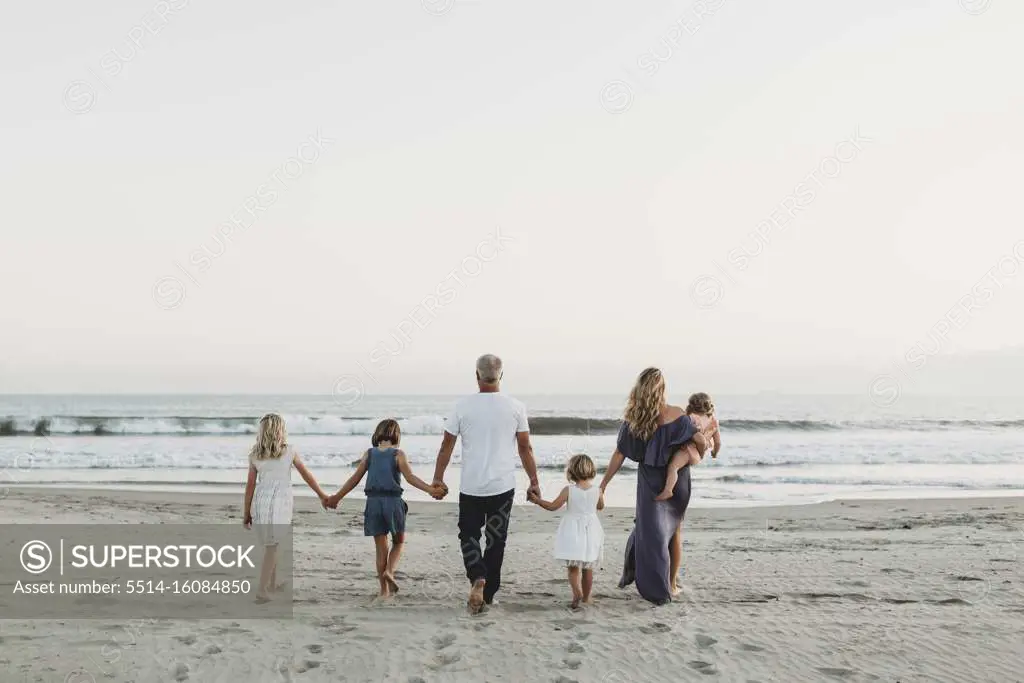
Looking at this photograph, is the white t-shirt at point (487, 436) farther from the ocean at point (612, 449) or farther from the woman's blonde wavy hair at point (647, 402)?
the ocean at point (612, 449)

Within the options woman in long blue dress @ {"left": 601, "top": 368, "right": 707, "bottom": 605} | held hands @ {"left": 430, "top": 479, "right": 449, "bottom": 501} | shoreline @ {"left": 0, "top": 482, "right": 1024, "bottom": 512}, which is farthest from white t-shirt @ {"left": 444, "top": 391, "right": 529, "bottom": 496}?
shoreline @ {"left": 0, "top": 482, "right": 1024, "bottom": 512}

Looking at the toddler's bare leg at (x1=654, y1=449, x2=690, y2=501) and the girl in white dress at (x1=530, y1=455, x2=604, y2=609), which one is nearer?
the girl in white dress at (x1=530, y1=455, x2=604, y2=609)

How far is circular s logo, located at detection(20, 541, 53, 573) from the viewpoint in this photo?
7.42 metres

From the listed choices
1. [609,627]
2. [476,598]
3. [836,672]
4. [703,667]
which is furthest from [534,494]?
[836,672]

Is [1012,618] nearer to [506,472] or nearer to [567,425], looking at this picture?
[506,472]

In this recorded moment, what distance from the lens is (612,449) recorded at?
2430 centimetres

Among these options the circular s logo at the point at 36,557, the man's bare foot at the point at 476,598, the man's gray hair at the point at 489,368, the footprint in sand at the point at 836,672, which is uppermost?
the man's gray hair at the point at 489,368

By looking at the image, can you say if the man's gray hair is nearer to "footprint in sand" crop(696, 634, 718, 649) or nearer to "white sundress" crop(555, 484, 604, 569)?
"white sundress" crop(555, 484, 604, 569)

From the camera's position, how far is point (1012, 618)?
A: 6.12 metres

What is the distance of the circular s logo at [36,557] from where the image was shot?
24.3 feet

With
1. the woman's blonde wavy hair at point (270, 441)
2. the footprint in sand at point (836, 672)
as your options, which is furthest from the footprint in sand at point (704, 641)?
the woman's blonde wavy hair at point (270, 441)

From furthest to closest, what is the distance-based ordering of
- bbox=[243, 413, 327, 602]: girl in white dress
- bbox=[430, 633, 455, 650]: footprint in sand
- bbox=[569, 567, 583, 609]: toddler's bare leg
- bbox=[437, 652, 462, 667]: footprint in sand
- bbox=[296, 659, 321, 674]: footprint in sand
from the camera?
bbox=[243, 413, 327, 602]: girl in white dress → bbox=[569, 567, 583, 609]: toddler's bare leg → bbox=[430, 633, 455, 650]: footprint in sand → bbox=[437, 652, 462, 667]: footprint in sand → bbox=[296, 659, 321, 674]: footprint in sand

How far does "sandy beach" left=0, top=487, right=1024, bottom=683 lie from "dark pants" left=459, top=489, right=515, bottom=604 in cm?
36

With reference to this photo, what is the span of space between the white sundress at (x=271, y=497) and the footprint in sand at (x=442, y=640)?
65.4 inches
